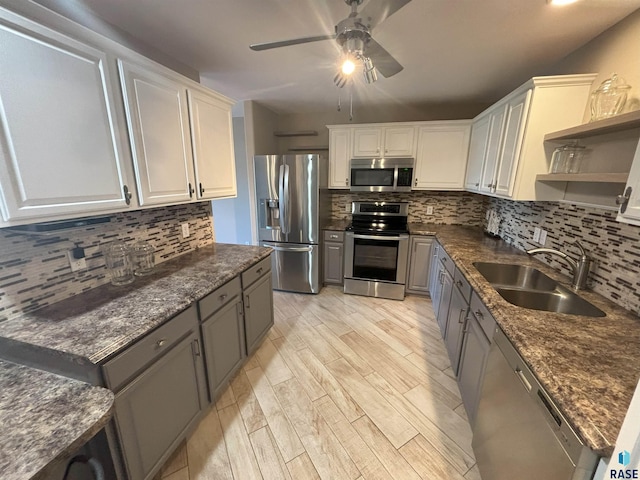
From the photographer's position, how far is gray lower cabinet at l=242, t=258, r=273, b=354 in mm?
2047

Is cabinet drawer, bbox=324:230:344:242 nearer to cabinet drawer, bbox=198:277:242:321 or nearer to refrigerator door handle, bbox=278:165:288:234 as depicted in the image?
refrigerator door handle, bbox=278:165:288:234

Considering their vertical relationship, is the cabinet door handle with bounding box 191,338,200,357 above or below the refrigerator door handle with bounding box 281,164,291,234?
below

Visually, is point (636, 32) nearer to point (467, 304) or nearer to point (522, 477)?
point (467, 304)

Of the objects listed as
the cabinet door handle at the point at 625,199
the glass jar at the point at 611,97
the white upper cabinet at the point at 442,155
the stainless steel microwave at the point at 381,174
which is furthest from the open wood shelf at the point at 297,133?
the cabinet door handle at the point at 625,199

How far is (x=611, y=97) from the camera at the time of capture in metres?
1.39

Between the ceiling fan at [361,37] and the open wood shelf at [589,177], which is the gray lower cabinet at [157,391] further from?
the open wood shelf at [589,177]

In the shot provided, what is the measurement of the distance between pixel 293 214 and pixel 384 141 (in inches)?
59.4

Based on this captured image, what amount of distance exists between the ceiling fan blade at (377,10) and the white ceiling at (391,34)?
0.40 meters

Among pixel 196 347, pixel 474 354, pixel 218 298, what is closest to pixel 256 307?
pixel 218 298

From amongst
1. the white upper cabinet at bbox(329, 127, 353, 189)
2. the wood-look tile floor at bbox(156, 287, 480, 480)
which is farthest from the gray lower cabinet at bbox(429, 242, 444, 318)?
the white upper cabinet at bbox(329, 127, 353, 189)

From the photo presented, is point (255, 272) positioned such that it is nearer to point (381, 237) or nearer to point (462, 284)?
point (462, 284)

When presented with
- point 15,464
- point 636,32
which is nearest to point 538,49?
point 636,32

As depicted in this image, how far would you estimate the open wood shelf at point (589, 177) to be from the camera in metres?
1.19

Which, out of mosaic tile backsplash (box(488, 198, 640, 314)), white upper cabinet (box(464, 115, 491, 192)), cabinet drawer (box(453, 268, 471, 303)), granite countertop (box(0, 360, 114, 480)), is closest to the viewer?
granite countertop (box(0, 360, 114, 480))
